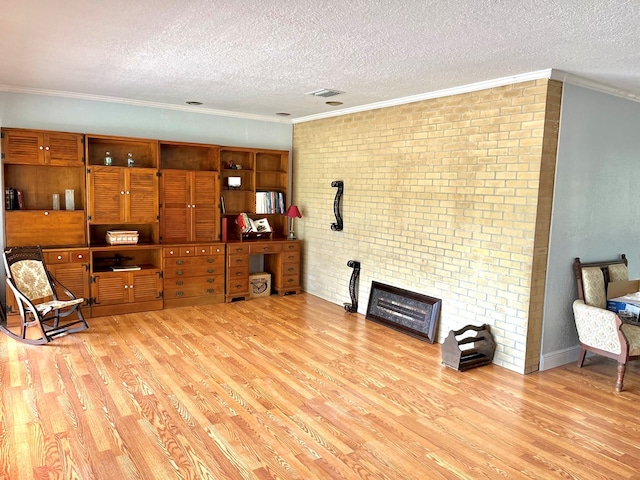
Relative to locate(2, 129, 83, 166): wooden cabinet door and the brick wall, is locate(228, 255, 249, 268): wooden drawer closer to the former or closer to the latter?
the brick wall

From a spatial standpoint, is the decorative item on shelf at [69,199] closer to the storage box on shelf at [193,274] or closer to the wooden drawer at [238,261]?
the storage box on shelf at [193,274]

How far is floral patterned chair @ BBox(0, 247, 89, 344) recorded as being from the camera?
4.83 metres

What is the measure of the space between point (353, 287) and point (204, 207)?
7.55ft

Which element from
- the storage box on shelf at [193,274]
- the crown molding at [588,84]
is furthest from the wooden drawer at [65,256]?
the crown molding at [588,84]

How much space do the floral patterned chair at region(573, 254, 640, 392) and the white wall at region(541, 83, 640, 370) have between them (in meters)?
0.12

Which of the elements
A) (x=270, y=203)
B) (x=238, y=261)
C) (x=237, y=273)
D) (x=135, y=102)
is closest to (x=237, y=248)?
(x=238, y=261)

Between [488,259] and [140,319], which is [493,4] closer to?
[488,259]

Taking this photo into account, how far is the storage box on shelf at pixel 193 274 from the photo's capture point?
6.12 metres

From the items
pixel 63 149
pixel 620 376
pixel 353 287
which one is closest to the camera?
pixel 620 376

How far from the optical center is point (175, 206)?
→ 6.25m

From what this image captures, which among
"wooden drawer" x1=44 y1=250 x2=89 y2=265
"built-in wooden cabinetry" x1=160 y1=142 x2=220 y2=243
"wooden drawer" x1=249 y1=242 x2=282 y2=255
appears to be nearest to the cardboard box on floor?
"wooden drawer" x1=249 y1=242 x2=282 y2=255

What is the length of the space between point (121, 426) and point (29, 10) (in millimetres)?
2711

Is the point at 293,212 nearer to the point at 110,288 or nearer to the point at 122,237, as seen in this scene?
the point at 122,237

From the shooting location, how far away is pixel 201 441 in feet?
9.90
